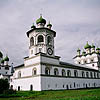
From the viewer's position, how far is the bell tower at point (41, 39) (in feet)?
101

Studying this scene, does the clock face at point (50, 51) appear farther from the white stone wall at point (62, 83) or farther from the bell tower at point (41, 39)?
the white stone wall at point (62, 83)

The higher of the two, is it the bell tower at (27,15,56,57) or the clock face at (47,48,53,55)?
the bell tower at (27,15,56,57)

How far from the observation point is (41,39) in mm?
31375

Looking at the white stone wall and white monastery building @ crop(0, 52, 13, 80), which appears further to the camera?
white monastery building @ crop(0, 52, 13, 80)

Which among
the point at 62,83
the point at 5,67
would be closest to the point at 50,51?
the point at 62,83

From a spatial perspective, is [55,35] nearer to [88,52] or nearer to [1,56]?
[88,52]

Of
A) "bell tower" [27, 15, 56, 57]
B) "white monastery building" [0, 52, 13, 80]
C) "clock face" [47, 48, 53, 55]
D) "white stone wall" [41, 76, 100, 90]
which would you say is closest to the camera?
"white stone wall" [41, 76, 100, 90]

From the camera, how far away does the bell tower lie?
101 ft

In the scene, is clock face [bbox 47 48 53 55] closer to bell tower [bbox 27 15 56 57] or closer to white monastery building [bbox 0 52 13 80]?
bell tower [bbox 27 15 56 57]

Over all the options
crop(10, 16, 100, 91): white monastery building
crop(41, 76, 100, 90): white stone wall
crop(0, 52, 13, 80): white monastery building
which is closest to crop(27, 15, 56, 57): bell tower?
crop(10, 16, 100, 91): white monastery building

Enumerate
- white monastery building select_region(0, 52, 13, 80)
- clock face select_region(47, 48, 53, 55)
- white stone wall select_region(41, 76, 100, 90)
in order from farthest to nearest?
white monastery building select_region(0, 52, 13, 80)
clock face select_region(47, 48, 53, 55)
white stone wall select_region(41, 76, 100, 90)

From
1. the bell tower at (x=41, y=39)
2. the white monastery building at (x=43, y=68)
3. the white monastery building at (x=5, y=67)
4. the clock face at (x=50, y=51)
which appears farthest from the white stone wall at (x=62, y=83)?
the white monastery building at (x=5, y=67)

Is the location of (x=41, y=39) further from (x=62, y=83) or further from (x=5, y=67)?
(x=5, y=67)

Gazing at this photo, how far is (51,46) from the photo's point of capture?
3194 cm
